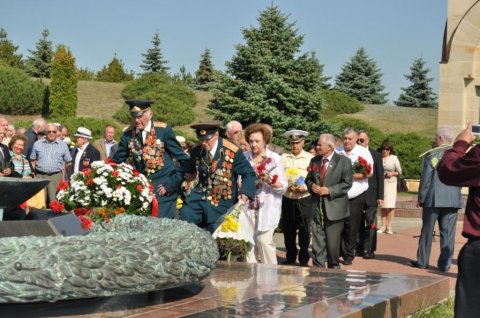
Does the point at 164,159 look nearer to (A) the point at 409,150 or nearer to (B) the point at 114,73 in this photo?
(A) the point at 409,150

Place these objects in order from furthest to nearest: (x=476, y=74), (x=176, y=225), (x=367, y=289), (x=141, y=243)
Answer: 1. (x=476, y=74)
2. (x=367, y=289)
3. (x=176, y=225)
4. (x=141, y=243)

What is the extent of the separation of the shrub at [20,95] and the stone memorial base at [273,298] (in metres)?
37.0

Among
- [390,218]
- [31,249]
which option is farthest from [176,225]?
[390,218]

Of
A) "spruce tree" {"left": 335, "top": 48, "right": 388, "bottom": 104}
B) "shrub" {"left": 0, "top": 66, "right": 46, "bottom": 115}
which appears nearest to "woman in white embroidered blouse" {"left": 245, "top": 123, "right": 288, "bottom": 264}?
"shrub" {"left": 0, "top": 66, "right": 46, "bottom": 115}

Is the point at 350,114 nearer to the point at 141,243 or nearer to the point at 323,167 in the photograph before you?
the point at 323,167

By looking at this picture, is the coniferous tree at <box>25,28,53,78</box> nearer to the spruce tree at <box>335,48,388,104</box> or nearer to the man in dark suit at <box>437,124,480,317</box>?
the spruce tree at <box>335,48,388,104</box>

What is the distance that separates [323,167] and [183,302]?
4.45 meters

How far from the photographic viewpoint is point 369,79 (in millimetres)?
54625

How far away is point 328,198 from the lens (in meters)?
10.9

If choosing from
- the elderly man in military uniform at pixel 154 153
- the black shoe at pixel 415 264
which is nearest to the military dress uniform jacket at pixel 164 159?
the elderly man in military uniform at pixel 154 153

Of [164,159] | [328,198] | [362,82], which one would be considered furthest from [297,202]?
[362,82]

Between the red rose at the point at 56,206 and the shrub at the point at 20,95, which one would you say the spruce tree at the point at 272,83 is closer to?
the shrub at the point at 20,95

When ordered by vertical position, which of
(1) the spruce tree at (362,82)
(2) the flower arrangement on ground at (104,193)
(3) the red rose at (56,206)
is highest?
(1) the spruce tree at (362,82)

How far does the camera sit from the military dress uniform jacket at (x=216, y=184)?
374 inches
